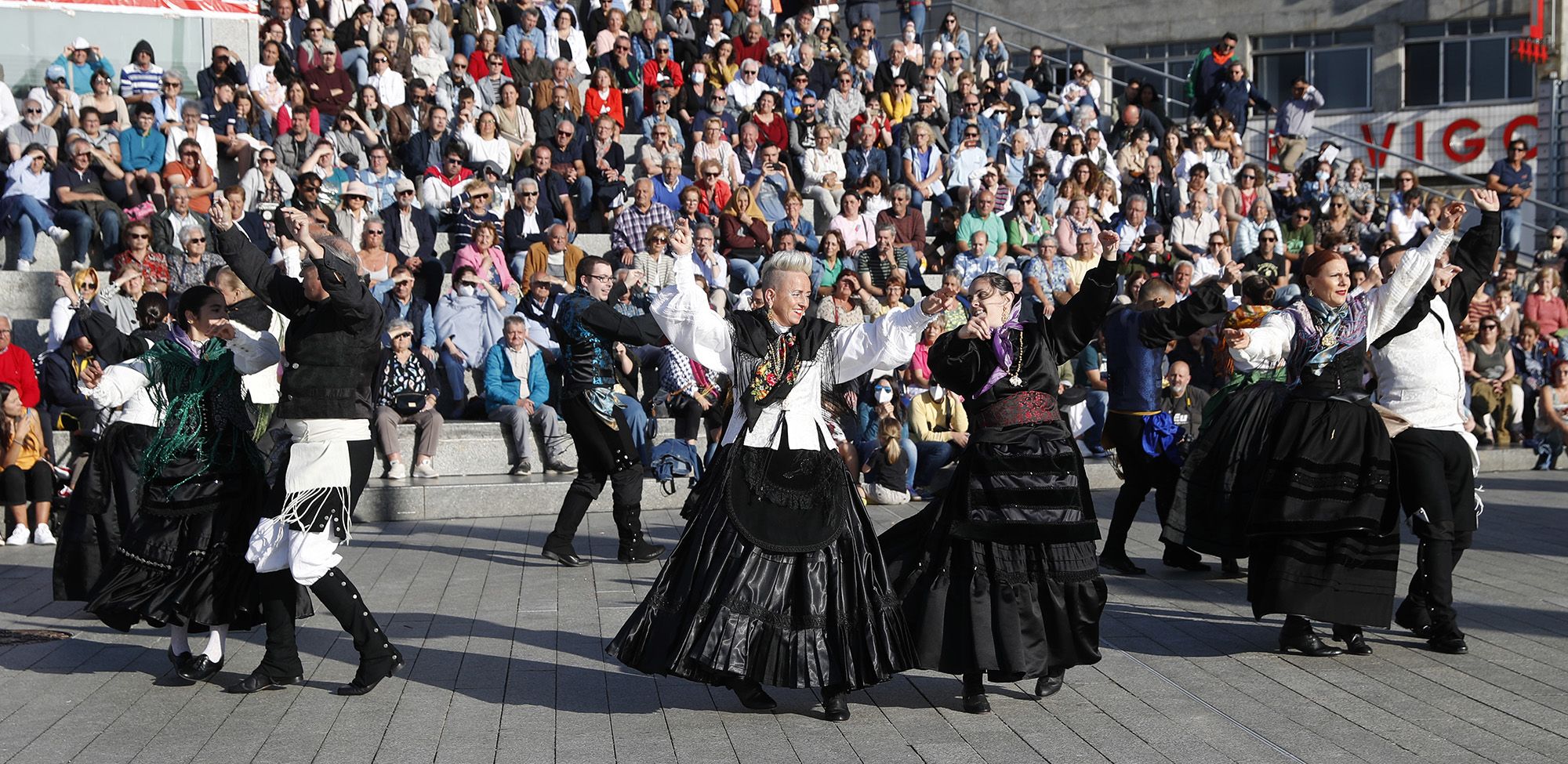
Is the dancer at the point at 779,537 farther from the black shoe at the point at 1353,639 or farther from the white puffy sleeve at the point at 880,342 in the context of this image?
the black shoe at the point at 1353,639

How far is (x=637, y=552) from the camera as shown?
963cm

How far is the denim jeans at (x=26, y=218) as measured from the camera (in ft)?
44.8

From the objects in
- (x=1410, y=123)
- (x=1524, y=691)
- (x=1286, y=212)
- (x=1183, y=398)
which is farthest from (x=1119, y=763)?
(x=1410, y=123)

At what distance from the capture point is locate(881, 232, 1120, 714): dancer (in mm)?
5801

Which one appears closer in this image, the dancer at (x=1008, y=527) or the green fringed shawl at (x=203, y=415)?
the dancer at (x=1008, y=527)

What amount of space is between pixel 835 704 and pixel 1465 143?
26682 millimetres

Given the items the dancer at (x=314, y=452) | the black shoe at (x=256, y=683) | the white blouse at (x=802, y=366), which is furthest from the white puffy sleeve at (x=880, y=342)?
the black shoe at (x=256, y=683)

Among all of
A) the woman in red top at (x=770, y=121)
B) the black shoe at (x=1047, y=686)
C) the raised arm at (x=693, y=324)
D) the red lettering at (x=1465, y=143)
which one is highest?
the red lettering at (x=1465, y=143)

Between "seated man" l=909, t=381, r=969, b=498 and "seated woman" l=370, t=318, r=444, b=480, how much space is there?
12.9 ft

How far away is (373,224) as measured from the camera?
540 inches

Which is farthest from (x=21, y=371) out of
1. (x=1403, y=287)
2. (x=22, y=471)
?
(x=1403, y=287)

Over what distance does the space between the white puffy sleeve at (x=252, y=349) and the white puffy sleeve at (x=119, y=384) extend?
653 mm

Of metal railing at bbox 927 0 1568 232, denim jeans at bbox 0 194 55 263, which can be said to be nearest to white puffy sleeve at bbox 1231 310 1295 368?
denim jeans at bbox 0 194 55 263

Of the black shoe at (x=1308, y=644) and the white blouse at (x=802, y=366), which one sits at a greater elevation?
the white blouse at (x=802, y=366)
